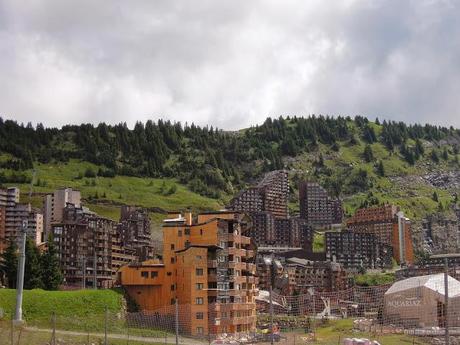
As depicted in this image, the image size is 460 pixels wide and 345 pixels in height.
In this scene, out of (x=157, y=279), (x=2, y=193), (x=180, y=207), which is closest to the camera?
(x=157, y=279)

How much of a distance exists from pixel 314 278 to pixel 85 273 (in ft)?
150

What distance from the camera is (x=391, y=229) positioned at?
17550 centimetres

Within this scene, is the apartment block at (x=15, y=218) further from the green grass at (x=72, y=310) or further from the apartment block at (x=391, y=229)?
the apartment block at (x=391, y=229)

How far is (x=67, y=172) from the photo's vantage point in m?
199

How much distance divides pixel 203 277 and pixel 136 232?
7450cm

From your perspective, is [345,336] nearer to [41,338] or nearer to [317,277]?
[41,338]

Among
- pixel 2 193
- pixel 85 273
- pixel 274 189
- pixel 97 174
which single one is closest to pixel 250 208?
pixel 274 189

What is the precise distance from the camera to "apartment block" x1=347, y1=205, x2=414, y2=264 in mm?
174000

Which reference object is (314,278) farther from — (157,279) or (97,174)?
(97,174)

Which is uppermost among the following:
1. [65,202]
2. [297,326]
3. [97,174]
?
[97,174]

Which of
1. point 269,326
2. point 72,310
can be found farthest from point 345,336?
point 72,310

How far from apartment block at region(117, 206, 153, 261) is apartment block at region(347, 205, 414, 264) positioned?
189 feet

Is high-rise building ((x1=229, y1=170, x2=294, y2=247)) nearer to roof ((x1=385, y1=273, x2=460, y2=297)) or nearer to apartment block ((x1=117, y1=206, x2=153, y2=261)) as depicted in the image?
apartment block ((x1=117, y1=206, x2=153, y2=261))

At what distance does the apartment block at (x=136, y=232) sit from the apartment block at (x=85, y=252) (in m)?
9.53
